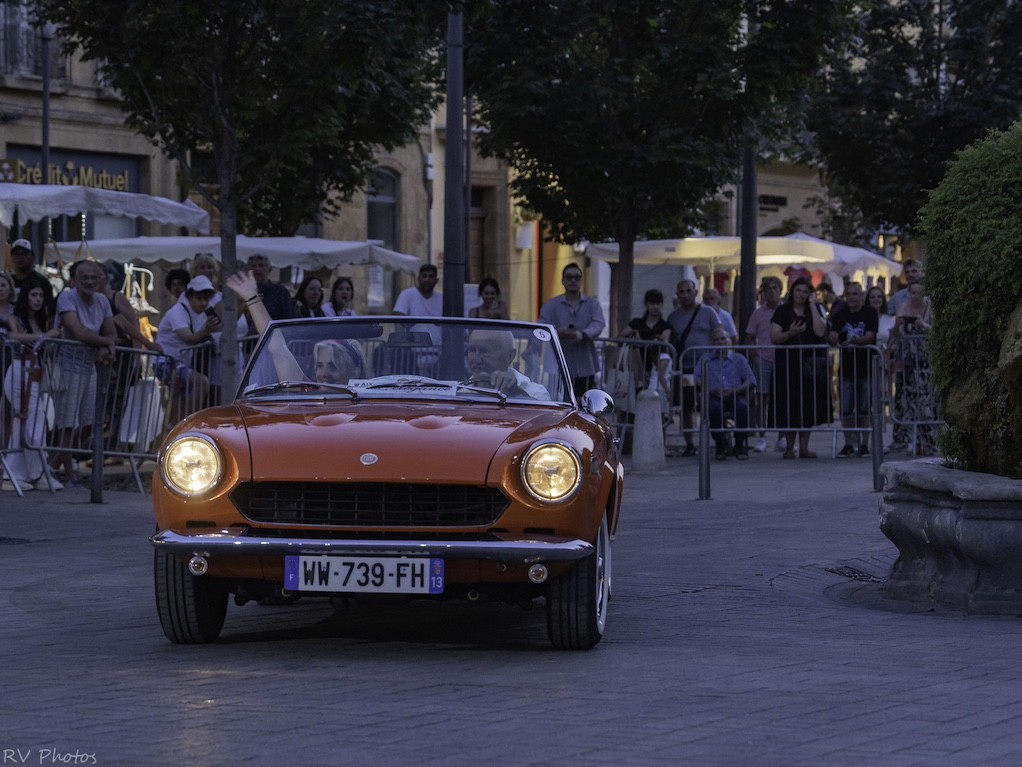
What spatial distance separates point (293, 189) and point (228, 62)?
9.97 metres

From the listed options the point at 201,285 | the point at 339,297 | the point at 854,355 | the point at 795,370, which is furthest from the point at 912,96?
the point at 201,285

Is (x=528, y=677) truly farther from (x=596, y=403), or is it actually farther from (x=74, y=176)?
(x=74, y=176)

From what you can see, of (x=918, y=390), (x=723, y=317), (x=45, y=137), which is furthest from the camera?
(x=45, y=137)

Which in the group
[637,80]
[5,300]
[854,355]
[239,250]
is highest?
[637,80]

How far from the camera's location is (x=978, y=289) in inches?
374

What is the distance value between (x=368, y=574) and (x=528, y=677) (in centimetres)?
Result: 72

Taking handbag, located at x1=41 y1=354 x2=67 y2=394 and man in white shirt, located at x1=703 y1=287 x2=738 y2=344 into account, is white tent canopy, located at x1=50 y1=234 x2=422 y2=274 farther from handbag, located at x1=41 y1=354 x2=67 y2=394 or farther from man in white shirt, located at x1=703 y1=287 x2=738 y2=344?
handbag, located at x1=41 y1=354 x2=67 y2=394

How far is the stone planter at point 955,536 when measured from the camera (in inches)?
364

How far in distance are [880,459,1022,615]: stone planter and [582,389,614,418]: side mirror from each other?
5.68 feet

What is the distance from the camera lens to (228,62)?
17250 millimetres

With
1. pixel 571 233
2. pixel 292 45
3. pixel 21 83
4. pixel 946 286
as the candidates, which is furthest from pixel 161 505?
pixel 21 83

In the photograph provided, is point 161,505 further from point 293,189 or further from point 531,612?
point 293,189

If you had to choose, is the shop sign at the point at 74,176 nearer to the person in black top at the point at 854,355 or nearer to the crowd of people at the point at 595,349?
the crowd of people at the point at 595,349

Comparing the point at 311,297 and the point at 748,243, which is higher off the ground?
the point at 748,243
